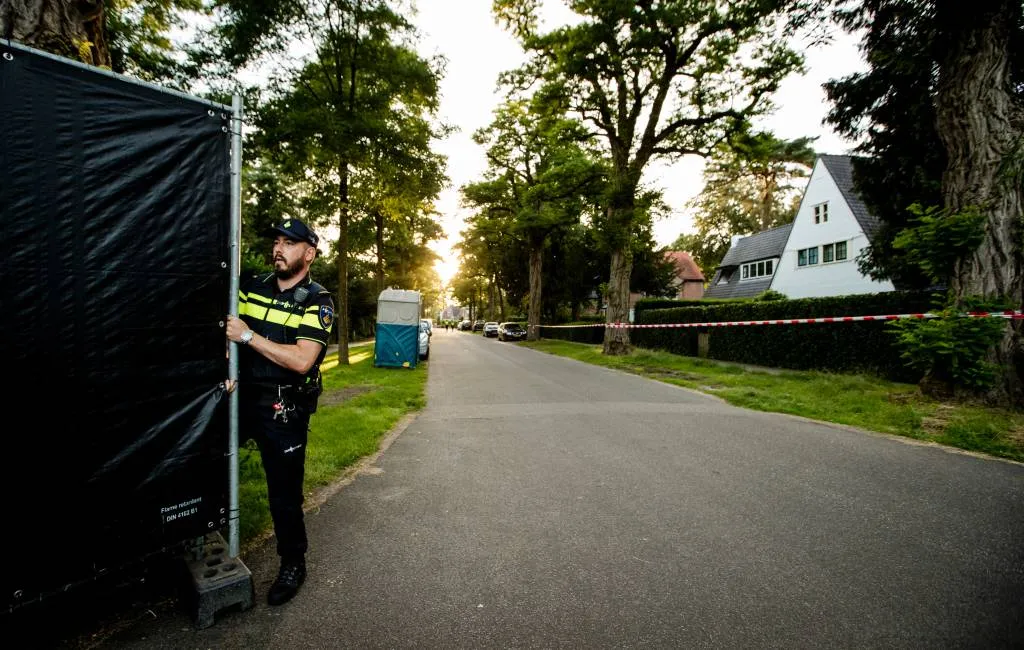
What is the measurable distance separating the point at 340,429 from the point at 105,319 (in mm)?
4420

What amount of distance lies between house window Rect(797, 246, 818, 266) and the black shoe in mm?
31644

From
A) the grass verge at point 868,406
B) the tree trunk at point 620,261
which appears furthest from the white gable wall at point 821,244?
the grass verge at point 868,406

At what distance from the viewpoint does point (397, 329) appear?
1559cm

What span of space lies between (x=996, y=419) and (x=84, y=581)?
9.74m

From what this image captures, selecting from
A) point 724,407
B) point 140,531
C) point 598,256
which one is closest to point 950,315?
point 724,407

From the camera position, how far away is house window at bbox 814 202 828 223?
26609 millimetres

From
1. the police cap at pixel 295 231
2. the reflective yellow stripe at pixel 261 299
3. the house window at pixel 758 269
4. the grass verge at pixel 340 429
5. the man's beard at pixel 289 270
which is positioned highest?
the house window at pixel 758 269

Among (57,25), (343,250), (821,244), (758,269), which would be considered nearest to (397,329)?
(343,250)

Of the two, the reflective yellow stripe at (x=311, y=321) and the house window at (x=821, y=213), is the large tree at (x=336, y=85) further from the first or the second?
the house window at (x=821, y=213)

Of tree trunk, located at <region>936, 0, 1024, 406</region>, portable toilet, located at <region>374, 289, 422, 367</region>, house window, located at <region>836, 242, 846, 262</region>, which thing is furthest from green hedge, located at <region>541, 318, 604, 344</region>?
tree trunk, located at <region>936, 0, 1024, 406</region>

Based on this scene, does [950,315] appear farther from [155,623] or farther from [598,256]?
[598,256]

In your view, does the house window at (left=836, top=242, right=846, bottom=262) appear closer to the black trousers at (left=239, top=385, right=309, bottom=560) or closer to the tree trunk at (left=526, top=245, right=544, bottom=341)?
the tree trunk at (left=526, top=245, right=544, bottom=341)

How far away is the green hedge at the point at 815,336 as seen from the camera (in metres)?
11.6

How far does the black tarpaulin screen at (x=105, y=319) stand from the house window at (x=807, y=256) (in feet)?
104
